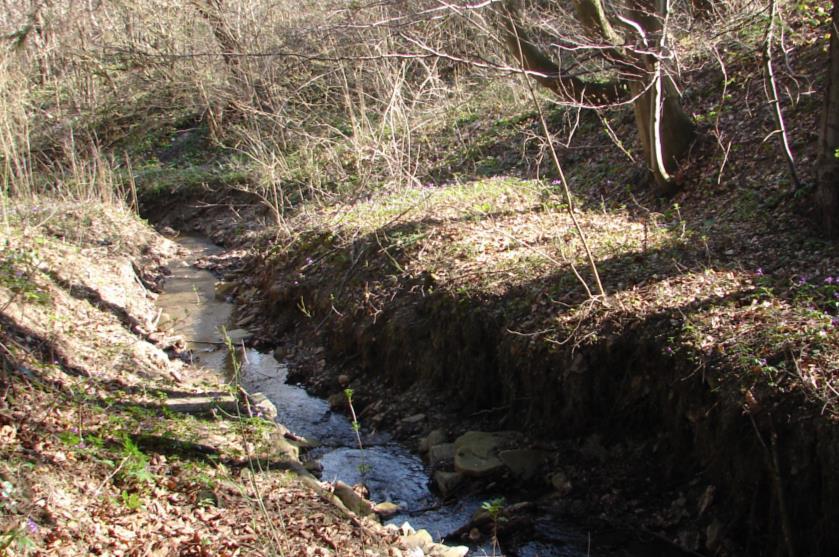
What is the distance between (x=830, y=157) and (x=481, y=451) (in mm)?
3817

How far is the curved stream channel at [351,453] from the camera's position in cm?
498

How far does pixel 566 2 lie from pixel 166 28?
1027 cm

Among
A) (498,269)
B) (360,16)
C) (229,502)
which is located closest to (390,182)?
(360,16)

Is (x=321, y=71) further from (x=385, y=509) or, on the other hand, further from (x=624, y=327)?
(x=385, y=509)

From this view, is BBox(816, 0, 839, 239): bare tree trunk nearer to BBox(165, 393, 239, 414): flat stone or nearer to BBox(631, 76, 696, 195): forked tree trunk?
BBox(631, 76, 696, 195): forked tree trunk

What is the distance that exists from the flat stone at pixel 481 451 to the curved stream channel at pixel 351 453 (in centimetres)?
22

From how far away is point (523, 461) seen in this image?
569 cm

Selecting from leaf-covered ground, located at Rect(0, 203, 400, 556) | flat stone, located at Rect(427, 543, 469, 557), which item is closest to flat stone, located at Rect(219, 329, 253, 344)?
leaf-covered ground, located at Rect(0, 203, 400, 556)

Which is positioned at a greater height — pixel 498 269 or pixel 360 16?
pixel 360 16

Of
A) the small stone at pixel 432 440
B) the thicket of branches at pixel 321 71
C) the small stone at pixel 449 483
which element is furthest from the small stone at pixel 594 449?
the thicket of branches at pixel 321 71

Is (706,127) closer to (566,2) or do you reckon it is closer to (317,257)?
(317,257)

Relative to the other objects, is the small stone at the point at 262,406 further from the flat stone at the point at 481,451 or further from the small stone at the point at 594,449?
the small stone at the point at 594,449

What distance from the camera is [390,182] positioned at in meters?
10.9

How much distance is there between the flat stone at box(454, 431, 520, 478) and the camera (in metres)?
5.65
